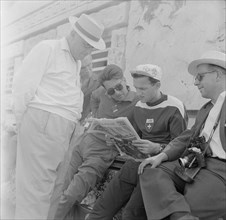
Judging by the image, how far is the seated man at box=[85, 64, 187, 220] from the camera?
1.97 metres

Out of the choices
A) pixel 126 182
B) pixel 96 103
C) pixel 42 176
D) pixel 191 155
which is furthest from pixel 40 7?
pixel 191 155

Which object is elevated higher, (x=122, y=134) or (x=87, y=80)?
(x=87, y=80)

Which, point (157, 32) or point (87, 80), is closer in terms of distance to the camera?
point (87, 80)

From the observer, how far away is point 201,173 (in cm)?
152

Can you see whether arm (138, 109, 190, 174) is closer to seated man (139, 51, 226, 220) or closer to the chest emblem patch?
seated man (139, 51, 226, 220)

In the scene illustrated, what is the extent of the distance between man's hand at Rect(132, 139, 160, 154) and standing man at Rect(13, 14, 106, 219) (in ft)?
2.19

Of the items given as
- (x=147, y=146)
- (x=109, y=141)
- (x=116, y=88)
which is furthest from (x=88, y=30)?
(x=147, y=146)

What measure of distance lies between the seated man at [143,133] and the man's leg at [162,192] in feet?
0.93

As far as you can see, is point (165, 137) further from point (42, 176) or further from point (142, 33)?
point (142, 33)

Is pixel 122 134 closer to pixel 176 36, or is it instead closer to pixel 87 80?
pixel 87 80

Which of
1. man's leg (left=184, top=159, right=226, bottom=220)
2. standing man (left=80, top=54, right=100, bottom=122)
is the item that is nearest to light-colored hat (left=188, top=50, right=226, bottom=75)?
man's leg (left=184, top=159, right=226, bottom=220)

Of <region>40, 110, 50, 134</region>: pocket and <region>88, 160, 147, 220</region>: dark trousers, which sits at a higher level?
<region>40, 110, 50, 134</region>: pocket

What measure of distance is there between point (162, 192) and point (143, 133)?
0.79 m

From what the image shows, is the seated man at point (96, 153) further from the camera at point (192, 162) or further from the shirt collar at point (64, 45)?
the camera at point (192, 162)
